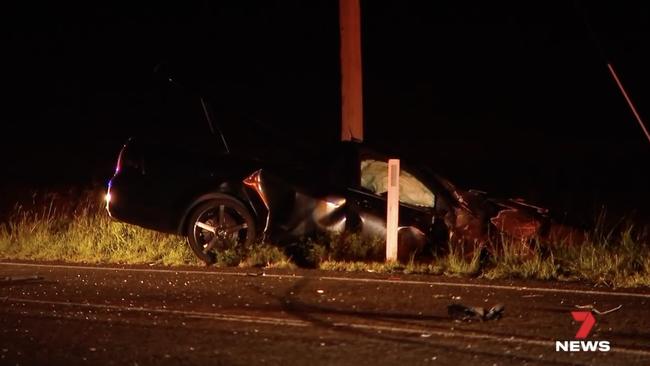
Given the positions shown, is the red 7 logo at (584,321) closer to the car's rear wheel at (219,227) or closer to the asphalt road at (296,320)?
the asphalt road at (296,320)

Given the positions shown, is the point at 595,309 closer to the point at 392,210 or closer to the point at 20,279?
the point at 392,210

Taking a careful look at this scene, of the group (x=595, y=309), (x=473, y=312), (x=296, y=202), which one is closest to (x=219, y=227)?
(x=296, y=202)

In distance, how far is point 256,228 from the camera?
36.4 ft

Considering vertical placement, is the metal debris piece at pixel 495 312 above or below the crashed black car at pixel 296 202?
below

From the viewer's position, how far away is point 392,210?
421 inches

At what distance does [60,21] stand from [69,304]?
36.3 metres

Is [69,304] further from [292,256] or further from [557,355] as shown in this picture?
[557,355]

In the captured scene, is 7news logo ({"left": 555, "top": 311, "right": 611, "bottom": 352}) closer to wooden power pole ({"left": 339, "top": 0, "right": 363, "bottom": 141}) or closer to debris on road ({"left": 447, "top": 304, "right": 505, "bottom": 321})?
A: debris on road ({"left": 447, "top": 304, "right": 505, "bottom": 321})

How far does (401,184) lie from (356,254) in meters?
0.97

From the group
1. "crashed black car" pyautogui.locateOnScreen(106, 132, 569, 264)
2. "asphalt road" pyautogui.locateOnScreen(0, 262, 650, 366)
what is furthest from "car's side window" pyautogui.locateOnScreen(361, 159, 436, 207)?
"asphalt road" pyautogui.locateOnScreen(0, 262, 650, 366)

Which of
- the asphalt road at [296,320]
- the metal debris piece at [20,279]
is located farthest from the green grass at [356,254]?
the metal debris piece at [20,279]

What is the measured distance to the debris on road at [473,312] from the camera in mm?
7923

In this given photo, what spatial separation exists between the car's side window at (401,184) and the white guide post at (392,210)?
0.39 metres

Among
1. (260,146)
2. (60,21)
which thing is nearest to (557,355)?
(260,146)
